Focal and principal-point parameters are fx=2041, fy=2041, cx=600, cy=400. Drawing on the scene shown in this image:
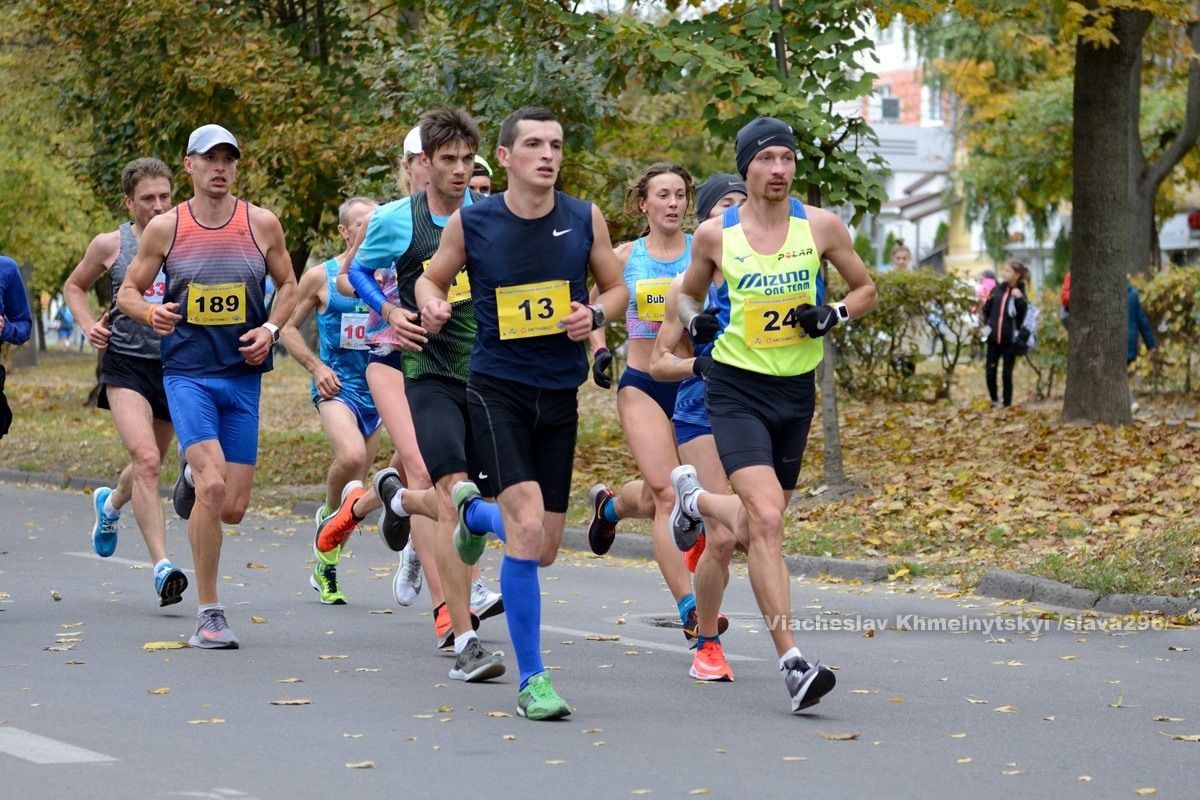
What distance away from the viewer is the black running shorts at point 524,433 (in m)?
6.92

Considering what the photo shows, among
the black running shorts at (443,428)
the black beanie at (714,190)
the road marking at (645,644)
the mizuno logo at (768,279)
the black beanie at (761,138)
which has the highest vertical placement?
the black beanie at (761,138)

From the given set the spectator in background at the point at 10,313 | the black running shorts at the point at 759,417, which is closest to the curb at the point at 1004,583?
the spectator in background at the point at 10,313

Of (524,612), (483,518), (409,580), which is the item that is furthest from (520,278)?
(409,580)

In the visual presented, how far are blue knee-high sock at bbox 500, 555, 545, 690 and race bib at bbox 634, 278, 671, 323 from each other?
2.18 meters

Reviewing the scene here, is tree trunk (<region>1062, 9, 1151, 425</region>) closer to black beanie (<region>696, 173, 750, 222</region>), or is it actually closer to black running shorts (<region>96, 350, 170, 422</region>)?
black beanie (<region>696, 173, 750, 222</region>)

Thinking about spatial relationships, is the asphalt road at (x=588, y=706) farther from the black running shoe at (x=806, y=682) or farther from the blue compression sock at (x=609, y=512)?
the blue compression sock at (x=609, y=512)

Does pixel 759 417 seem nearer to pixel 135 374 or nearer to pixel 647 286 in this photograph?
pixel 647 286

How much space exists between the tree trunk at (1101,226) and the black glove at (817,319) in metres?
11.7

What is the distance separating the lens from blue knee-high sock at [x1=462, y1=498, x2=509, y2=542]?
22.9 feet

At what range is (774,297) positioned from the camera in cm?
724

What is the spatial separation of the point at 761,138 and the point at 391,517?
248 centimetres

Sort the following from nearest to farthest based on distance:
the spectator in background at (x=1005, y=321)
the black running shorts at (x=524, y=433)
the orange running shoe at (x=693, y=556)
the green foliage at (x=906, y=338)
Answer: the black running shorts at (x=524, y=433), the orange running shoe at (x=693, y=556), the green foliage at (x=906, y=338), the spectator in background at (x=1005, y=321)

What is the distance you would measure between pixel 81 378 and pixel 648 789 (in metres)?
37.8

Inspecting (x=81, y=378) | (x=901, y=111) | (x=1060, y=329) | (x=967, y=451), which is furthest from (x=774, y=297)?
(x=901, y=111)
